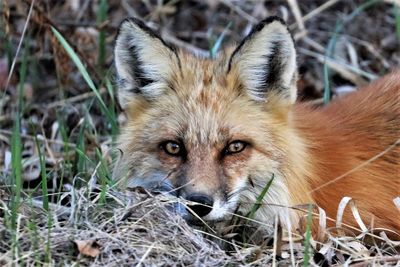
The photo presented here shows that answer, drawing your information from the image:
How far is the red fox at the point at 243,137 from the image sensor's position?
4.33 meters

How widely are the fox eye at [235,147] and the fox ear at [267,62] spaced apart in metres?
0.35

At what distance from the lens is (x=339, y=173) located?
15.4 ft

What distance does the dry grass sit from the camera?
12.7ft

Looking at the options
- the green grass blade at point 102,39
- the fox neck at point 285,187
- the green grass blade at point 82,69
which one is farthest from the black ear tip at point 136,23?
the green grass blade at point 102,39

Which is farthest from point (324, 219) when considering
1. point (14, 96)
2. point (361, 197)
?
point (14, 96)

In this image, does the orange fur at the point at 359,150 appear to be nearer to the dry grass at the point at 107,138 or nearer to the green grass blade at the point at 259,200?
the dry grass at the point at 107,138

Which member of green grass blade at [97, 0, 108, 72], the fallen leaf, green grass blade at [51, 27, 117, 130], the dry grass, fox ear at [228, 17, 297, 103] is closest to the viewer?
the fallen leaf

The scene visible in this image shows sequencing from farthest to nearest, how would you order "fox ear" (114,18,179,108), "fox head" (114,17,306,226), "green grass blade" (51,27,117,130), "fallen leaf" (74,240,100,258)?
"green grass blade" (51,27,117,130) → "fox ear" (114,18,179,108) → "fox head" (114,17,306,226) → "fallen leaf" (74,240,100,258)

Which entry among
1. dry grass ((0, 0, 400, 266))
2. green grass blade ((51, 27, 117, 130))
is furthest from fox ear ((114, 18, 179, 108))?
dry grass ((0, 0, 400, 266))

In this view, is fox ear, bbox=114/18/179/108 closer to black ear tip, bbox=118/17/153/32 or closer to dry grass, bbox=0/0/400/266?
black ear tip, bbox=118/17/153/32

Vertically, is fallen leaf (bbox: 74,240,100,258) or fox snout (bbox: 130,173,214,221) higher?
fox snout (bbox: 130,173,214,221)

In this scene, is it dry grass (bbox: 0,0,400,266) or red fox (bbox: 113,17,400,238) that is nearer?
dry grass (bbox: 0,0,400,266)

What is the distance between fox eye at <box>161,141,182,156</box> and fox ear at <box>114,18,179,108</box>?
0.42 meters

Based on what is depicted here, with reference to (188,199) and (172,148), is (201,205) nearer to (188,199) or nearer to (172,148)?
(188,199)
